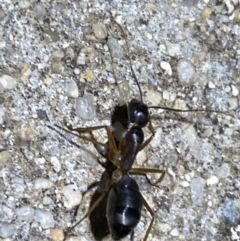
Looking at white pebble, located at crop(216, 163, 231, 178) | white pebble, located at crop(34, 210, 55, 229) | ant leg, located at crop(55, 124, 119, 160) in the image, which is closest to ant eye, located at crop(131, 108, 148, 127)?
Result: ant leg, located at crop(55, 124, 119, 160)

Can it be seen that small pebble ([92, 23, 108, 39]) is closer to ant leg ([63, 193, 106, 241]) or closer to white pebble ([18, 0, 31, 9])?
white pebble ([18, 0, 31, 9])

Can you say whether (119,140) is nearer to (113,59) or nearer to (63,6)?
(113,59)

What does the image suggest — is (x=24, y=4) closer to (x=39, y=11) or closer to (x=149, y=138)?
(x=39, y=11)

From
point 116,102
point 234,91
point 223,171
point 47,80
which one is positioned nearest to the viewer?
point 47,80

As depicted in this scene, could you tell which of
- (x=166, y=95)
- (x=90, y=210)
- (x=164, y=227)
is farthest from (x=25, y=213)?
(x=166, y=95)

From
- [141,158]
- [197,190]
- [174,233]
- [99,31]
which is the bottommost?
[174,233]

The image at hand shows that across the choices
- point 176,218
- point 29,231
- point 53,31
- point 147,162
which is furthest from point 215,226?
point 53,31

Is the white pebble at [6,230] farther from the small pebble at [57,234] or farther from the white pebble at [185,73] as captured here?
the white pebble at [185,73]

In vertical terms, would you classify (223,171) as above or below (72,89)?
below

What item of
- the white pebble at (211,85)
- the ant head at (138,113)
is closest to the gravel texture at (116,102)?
the white pebble at (211,85)
